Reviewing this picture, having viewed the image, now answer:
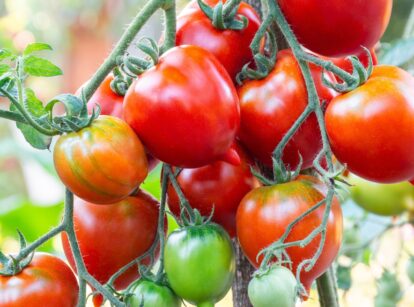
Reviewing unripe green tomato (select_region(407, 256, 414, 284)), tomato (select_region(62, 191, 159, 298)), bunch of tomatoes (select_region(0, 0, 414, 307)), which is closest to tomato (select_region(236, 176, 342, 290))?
bunch of tomatoes (select_region(0, 0, 414, 307))

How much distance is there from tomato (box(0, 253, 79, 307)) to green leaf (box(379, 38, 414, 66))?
31.1 inches

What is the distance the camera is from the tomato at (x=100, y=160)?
71 cm

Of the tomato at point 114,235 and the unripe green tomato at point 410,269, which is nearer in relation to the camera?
the tomato at point 114,235

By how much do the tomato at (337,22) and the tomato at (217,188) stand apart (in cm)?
14

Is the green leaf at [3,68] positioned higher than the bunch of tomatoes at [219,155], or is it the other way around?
the green leaf at [3,68]

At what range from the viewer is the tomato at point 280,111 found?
791 millimetres

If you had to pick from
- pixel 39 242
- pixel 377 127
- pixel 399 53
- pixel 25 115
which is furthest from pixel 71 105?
pixel 399 53

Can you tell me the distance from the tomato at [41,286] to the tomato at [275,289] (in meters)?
0.22

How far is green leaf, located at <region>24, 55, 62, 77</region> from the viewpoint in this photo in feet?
2.56

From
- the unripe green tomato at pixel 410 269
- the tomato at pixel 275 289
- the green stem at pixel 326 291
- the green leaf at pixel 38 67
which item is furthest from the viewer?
the unripe green tomato at pixel 410 269

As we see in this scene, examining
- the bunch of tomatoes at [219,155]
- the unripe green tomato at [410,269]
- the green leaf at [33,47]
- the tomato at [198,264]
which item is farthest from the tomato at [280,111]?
the unripe green tomato at [410,269]

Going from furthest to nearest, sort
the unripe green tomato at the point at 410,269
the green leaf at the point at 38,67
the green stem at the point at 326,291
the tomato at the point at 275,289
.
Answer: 1. the unripe green tomato at the point at 410,269
2. the green stem at the point at 326,291
3. the green leaf at the point at 38,67
4. the tomato at the point at 275,289

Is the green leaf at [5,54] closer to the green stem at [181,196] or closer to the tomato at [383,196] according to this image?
the green stem at [181,196]

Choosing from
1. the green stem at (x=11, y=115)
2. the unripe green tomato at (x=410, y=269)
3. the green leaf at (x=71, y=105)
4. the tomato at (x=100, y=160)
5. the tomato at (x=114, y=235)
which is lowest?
the unripe green tomato at (x=410, y=269)
